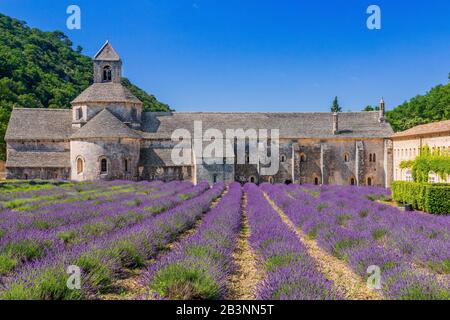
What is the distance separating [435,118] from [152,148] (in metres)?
44.1

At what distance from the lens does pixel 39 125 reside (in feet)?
122

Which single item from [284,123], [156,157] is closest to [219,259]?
[156,157]

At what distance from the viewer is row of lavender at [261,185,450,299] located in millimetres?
5230

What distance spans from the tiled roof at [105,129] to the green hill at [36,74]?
13.4 m

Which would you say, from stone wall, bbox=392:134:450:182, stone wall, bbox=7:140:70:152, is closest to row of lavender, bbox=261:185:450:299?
stone wall, bbox=392:134:450:182

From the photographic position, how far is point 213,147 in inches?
1412

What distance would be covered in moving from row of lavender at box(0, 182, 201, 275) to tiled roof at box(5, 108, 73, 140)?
2417cm

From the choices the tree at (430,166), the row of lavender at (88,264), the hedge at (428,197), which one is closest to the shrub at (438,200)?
the hedge at (428,197)

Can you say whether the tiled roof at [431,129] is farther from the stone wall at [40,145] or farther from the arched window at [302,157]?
the stone wall at [40,145]

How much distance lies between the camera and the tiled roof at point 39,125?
35812mm

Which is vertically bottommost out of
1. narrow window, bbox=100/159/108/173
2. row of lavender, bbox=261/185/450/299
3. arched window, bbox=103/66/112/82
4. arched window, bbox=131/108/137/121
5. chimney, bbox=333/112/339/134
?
row of lavender, bbox=261/185/450/299

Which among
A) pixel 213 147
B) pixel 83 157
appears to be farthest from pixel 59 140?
pixel 213 147

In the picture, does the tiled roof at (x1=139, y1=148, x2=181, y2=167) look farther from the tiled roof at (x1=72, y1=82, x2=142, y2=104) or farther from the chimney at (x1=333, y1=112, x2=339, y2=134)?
the chimney at (x1=333, y1=112, x2=339, y2=134)
